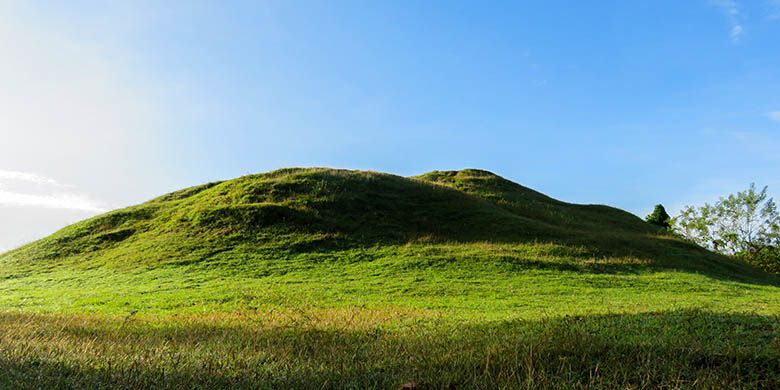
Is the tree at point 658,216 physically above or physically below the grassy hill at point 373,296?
above

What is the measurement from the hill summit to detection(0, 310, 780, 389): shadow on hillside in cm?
2417

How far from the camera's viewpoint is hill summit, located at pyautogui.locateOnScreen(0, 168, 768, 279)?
109 feet

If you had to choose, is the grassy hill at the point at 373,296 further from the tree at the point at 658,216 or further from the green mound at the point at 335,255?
the tree at the point at 658,216

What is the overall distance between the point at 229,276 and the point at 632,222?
159ft

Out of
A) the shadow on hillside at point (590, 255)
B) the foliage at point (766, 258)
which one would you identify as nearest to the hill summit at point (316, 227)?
the shadow on hillside at point (590, 255)

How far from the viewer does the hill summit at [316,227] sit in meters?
33.1

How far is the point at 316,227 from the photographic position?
119 ft

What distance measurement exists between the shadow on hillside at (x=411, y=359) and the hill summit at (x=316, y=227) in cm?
2417

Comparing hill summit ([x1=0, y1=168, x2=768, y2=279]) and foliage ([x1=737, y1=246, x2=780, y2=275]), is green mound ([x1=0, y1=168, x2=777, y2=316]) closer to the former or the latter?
hill summit ([x1=0, y1=168, x2=768, y2=279])

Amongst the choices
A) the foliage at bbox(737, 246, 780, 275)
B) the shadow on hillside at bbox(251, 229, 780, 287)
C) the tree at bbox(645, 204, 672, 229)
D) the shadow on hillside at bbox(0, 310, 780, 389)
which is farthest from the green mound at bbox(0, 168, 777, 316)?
the tree at bbox(645, 204, 672, 229)

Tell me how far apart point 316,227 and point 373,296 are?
16.7 m

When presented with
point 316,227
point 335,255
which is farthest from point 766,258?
point 335,255

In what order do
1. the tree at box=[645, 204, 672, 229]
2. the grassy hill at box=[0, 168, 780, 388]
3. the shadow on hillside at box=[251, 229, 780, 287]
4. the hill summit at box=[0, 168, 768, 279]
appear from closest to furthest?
1. the grassy hill at box=[0, 168, 780, 388]
2. the shadow on hillside at box=[251, 229, 780, 287]
3. the hill summit at box=[0, 168, 768, 279]
4. the tree at box=[645, 204, 672, 229]

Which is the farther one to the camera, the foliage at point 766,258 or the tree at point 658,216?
the tree at point 658,216
